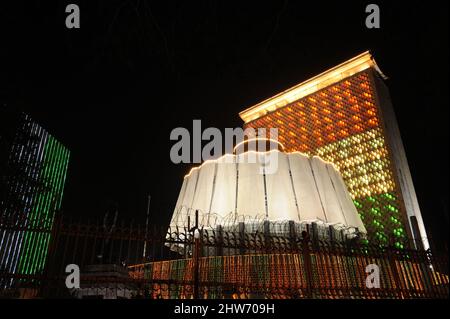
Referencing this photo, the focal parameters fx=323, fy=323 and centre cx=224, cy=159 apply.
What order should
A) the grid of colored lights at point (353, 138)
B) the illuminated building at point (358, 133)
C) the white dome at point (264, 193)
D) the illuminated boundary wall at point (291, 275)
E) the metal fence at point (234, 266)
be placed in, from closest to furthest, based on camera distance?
the metal fence at point (234, 266) < the illuminated boundary wall at point (291, 275) < the white dome at point (264, 193) < the illuminated building at point (358, 133) < the grid of colored lights at point (353, 138)

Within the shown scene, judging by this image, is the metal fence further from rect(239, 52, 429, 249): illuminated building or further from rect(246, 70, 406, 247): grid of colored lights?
rect(246, 70, 406, 247): grid of colored lights

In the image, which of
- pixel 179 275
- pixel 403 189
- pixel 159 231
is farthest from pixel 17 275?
pixel 403 189

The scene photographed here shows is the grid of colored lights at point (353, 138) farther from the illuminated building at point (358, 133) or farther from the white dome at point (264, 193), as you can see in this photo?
the white dome at point (264, 193)

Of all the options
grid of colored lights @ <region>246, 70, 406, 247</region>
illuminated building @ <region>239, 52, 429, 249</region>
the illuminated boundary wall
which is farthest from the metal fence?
grid of colored lights @ <region>246, 70, 406, 247</region>

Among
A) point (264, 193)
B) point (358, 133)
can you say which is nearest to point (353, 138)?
point (358, 133)

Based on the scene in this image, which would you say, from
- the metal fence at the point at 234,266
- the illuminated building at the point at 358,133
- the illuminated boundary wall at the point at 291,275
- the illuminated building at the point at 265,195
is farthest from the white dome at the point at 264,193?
the illuminated building at the point at 358,133

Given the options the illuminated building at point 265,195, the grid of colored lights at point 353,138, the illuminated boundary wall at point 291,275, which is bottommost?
the illuminated boundary wall at point 291,275

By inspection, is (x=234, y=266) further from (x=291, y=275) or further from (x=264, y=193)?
(x=264, y=193)

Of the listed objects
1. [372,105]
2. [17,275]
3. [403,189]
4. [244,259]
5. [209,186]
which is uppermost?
[372,105]

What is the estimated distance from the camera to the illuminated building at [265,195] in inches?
242

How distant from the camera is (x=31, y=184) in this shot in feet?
54.4
